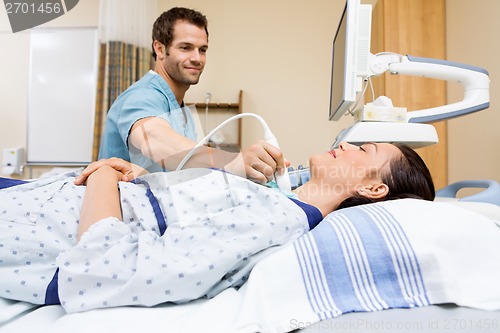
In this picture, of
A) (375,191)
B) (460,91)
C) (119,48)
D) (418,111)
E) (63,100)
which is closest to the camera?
(375,191)

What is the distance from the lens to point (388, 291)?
647 millimetres

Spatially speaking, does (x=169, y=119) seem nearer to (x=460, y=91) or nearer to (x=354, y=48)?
(x=354, y=48)

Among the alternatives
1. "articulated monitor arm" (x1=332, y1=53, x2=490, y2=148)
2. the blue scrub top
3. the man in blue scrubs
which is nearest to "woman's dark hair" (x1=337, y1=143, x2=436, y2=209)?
"articulated monitor arm" (x1=332, y1=53, x2=490, y2=148)

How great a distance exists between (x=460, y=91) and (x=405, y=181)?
150 cm

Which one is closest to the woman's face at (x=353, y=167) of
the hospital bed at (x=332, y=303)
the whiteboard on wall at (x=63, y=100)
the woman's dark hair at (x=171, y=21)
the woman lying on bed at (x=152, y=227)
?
the woman lying on bed at (x=152, y=227)

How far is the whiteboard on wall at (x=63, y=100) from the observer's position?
327cm

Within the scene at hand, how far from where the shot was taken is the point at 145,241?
0.68 m

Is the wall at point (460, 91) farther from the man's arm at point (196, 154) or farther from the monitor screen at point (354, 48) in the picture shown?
the man's arm at point (196, 154)

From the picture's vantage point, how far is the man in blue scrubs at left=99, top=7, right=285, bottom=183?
921mm

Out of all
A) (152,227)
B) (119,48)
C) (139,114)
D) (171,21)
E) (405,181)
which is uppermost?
(119,48)

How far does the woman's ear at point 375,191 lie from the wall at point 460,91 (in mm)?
1266

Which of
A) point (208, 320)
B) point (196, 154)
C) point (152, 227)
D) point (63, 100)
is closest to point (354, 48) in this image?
point (196, 154)

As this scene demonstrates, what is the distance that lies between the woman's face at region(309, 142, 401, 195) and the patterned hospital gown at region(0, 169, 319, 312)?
250mm

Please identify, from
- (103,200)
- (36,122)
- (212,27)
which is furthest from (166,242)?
(36,122)
